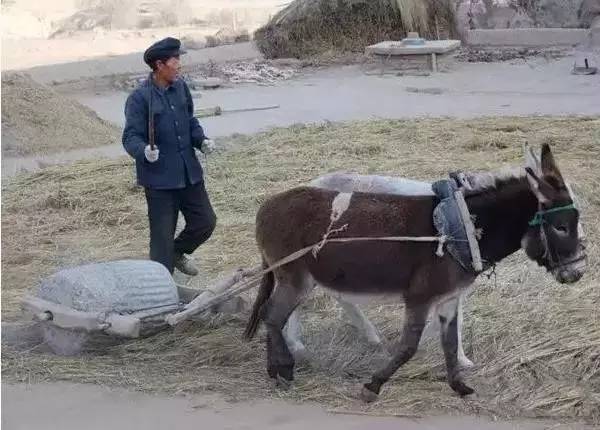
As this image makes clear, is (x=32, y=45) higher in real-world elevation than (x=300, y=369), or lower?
higher

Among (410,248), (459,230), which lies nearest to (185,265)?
(410,248)

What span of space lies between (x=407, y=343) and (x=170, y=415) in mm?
1199

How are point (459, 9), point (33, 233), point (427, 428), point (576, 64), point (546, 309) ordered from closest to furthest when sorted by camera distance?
point (427, 428), point (546, 309), point (33, 233), point (576, 64), point (459, 9)

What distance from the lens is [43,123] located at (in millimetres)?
12891

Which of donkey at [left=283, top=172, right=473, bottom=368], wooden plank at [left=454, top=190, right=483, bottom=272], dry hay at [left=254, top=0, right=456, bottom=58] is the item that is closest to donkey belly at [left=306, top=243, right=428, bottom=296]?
wooden plank at [left=454, top=190, right=483, bottom=272]

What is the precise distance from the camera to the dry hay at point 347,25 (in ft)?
72.3

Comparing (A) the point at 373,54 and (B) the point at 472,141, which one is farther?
(A) the point at 373,54

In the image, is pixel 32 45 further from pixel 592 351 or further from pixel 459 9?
pixel 592 351

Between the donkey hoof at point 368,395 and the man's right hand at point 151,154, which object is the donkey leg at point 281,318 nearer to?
the donkey hoof at point 368,395

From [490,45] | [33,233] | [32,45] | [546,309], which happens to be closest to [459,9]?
[490,45]

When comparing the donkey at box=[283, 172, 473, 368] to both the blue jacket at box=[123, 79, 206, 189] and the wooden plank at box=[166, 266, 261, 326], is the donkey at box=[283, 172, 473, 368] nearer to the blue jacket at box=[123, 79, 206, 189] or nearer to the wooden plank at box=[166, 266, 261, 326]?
the wooden plank at box=[166, 266, 261, 326]

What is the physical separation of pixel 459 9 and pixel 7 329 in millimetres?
19943

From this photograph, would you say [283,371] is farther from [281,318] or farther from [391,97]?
[391,97]

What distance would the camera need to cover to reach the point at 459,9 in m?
24.4
